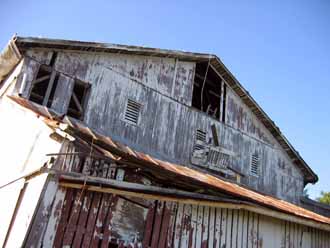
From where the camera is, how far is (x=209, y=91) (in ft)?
48.8

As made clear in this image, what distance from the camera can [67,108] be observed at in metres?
10.1

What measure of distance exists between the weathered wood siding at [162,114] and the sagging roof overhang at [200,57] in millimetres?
200

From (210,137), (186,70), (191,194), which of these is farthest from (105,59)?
(191,194)

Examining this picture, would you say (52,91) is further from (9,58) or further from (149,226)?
(149,226)

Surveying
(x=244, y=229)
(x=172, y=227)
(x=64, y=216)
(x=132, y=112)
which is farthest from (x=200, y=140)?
(x=64, y=216)

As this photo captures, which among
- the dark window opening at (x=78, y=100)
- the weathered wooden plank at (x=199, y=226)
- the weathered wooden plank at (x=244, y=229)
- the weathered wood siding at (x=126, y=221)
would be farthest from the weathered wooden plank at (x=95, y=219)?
the dark window opening at (x=78, y=100)

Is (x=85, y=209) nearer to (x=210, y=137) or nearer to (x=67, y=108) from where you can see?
(x=67, y=108)

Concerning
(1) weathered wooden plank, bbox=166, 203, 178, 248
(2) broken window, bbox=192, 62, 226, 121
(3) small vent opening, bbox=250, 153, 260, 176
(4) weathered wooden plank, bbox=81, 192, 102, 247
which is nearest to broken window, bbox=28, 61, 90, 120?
(4) weathered wooden plank, bbox=81, 192, 102, 247

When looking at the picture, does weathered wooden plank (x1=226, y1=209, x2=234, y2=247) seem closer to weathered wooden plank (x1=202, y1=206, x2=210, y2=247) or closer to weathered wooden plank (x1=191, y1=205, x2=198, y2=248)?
weathered wooden plank (x1=202, y1=206, x2=210, y2=247)

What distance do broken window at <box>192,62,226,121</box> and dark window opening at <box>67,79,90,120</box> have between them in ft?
16.2

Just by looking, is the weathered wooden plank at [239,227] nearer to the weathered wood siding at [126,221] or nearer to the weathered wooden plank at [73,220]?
the weathered wood siding at [126,221]

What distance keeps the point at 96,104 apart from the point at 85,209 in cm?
494

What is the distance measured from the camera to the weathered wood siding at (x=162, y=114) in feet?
35.4

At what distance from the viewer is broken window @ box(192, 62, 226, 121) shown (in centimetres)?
1449
